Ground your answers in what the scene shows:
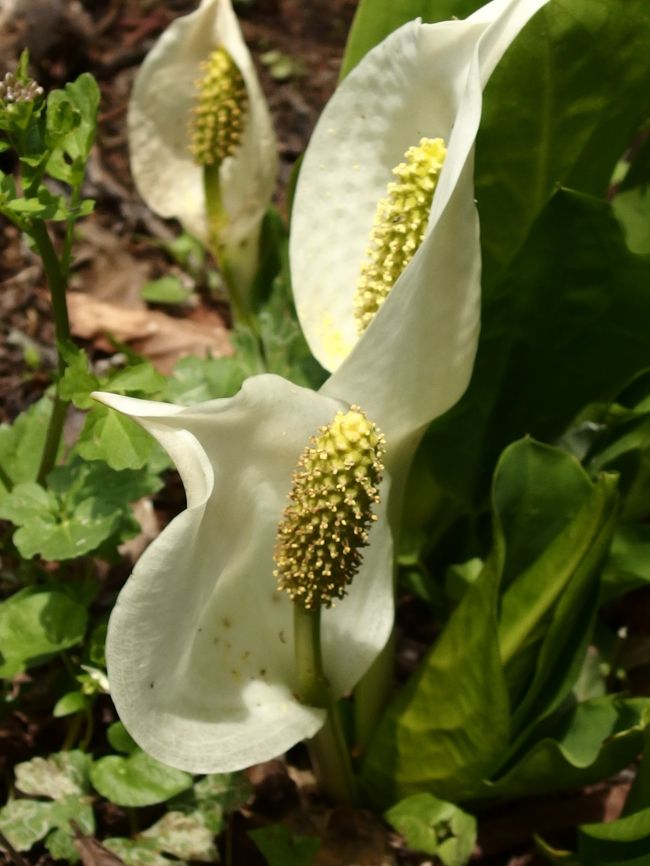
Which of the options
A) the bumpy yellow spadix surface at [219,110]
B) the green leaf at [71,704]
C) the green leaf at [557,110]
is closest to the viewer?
the green leaf at [557,110]

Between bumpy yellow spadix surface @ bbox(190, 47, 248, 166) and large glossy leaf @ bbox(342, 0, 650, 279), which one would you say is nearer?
large glossy leaf @ bbox(342, 0, 650, 279)

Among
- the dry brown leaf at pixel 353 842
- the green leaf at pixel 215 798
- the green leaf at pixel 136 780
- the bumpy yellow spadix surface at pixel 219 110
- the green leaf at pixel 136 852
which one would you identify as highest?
the bumpy yellow spadix surface at pixel 219 110

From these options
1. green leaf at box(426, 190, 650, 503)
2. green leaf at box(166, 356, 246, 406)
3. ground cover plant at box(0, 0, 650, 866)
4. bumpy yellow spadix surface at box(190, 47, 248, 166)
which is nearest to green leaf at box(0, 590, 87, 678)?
ground cover plant at box(0, 0, 650, 866)

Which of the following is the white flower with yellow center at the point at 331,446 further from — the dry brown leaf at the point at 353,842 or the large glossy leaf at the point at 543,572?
the dry brown leaf at the point at 353,842

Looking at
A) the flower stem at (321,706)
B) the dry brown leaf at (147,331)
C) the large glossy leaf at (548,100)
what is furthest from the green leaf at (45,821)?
the dry brown leaf at (147,331)

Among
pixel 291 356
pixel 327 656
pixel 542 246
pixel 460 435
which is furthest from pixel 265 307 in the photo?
pixel 327 656

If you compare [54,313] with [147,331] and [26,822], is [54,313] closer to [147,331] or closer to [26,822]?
[26,822]

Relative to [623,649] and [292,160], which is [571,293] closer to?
[623,649]

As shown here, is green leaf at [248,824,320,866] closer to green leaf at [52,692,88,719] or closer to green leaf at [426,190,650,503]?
green leaf at [52,692,88,719]

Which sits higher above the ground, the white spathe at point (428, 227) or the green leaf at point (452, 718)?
the white spathe at point (428, 227)
